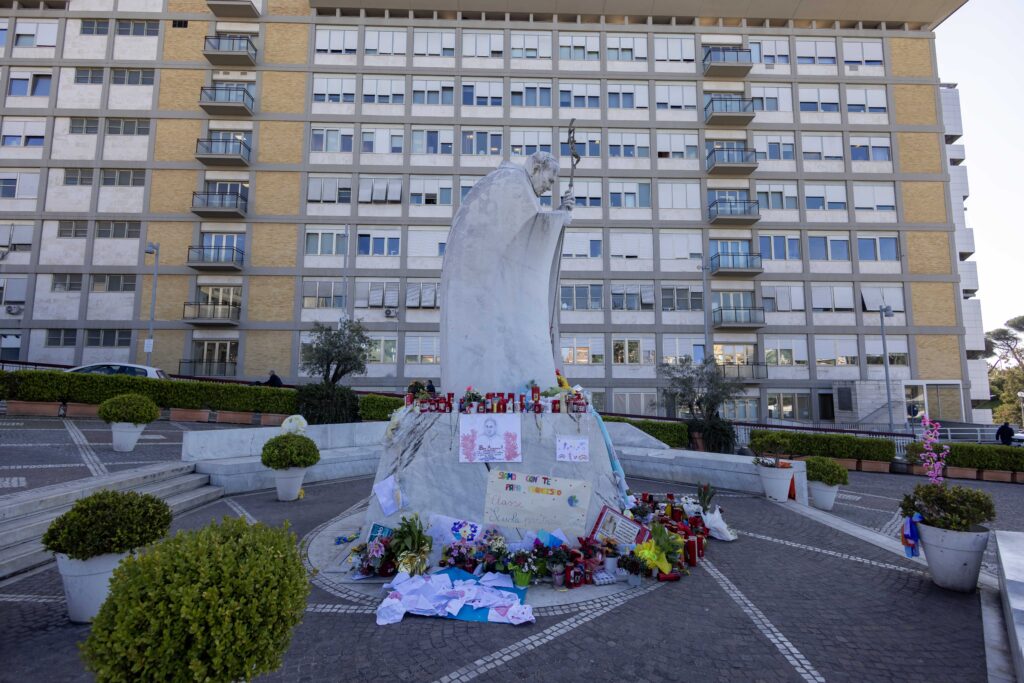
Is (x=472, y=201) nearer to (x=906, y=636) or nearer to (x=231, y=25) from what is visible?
(x=906, y=636)

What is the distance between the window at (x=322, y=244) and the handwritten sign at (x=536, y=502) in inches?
1124

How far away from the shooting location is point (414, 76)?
110 feet

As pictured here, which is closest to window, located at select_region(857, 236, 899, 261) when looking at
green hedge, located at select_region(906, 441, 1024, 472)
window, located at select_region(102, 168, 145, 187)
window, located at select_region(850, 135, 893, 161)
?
window, located at select_region(850, 135, 893, 161)

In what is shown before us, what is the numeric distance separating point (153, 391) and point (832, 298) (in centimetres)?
3972

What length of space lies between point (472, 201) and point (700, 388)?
18170 millimetres

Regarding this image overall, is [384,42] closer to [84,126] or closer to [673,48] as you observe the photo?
[673,48]

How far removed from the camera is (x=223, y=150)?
3225cm

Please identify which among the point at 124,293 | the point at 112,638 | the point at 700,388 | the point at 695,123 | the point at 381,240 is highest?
the point at 695,123

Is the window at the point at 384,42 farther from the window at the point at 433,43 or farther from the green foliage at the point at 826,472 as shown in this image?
the green foliage at the point at 826,472

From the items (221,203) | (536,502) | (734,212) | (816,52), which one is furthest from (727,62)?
(536,502)

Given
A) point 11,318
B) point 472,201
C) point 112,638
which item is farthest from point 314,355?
point 11,318

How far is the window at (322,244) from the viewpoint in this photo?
3241 centimetres

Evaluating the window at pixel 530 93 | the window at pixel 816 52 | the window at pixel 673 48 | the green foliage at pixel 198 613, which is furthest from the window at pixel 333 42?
the green foliage at pixel 198 613

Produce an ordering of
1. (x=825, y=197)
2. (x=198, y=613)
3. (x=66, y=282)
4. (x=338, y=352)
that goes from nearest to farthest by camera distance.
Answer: (x=198, y=613), (x=338, y=352), (x=66, y=282), (x=825, y=197)
